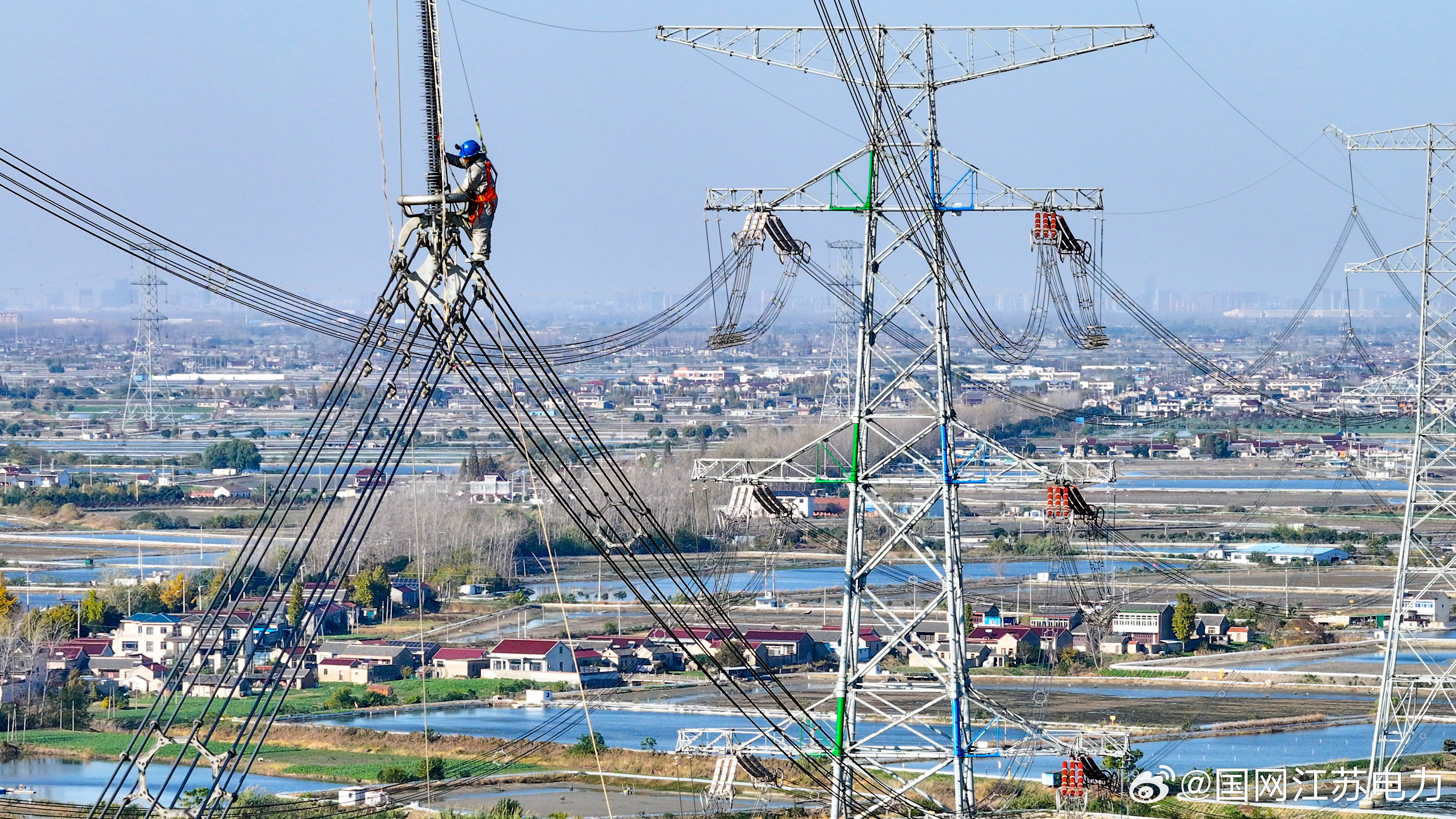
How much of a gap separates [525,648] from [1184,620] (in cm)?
735

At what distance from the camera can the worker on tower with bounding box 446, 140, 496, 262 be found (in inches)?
194

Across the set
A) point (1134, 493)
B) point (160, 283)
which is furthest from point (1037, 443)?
point (160, 283)

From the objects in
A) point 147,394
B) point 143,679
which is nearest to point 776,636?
point 143,679

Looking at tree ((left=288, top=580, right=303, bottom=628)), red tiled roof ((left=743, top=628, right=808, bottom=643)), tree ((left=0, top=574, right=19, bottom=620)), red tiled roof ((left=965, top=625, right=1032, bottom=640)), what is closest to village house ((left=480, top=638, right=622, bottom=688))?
red tiled roof ((left=743, top=628, right=808, bottom=643))

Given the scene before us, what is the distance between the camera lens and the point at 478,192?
495 cm

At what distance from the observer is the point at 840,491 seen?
3653 centimetres

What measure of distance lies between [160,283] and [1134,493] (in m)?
24.0

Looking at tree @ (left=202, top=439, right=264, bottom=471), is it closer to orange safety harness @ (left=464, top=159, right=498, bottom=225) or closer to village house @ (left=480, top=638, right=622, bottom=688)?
village house @ (left=480, top=638, right=622, bottom=688)

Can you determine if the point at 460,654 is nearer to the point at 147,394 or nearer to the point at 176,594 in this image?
the point at 176,594

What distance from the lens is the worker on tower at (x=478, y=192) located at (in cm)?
493

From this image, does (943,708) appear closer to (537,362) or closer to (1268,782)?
(1268,782)

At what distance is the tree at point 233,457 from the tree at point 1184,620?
28.5 metres

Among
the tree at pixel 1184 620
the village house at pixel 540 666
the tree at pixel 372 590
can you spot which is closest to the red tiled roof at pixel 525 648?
the village house at pixel 540 666

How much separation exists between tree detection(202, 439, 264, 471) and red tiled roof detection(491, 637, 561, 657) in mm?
26920
